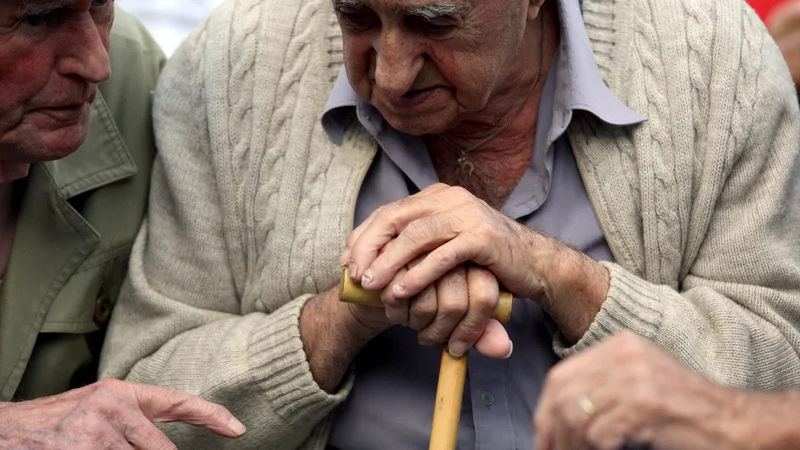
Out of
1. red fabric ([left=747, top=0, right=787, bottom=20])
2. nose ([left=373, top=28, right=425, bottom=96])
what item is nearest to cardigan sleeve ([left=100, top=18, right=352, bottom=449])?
nose ([left=373, top=28, right=425, bottom=96])

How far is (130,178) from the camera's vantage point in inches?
98.4

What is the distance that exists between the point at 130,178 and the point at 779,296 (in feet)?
4.52

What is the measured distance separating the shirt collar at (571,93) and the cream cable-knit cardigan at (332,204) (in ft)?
0.10

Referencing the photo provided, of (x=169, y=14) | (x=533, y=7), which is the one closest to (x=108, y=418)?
(x=533, y=7)

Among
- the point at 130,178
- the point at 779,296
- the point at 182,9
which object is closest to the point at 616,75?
the point at 779,296

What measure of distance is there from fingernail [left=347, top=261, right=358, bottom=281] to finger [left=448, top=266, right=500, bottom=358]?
0.20 meters

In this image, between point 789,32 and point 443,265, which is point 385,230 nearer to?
point 443,265

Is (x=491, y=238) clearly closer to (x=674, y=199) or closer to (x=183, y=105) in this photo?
(x=674, y=199)

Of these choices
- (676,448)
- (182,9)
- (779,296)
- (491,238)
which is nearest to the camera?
(676,448)

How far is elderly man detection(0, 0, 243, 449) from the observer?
2029 mm

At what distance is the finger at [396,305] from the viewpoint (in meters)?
1.97

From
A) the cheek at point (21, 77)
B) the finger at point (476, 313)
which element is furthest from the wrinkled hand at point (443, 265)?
the cheek at point (21, 77)

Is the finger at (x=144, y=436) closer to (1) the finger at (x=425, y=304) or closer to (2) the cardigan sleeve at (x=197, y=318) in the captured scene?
(2) the cardigan sleeve at (x=197, y=318)

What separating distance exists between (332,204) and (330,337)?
28 cm
